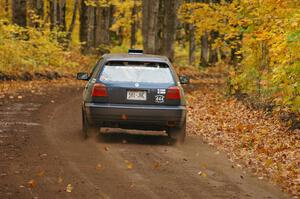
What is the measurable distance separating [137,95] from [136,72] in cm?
53

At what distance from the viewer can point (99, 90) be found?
12.7m

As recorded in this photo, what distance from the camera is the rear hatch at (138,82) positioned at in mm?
12656

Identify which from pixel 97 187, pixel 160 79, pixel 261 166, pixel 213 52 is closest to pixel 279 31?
pixel 160 79

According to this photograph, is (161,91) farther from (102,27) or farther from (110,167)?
(102,27)

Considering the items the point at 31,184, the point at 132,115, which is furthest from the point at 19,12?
the point at 31,184

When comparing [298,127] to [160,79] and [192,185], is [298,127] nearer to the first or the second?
[160,79]

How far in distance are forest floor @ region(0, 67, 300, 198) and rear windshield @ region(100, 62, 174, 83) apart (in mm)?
1261

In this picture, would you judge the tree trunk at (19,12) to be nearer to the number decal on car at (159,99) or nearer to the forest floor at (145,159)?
the forest floor at (145,159)

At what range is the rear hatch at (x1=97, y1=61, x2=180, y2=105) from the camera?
12.7 m

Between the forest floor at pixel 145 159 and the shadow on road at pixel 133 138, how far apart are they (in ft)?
0.07

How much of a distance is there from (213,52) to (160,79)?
121ft

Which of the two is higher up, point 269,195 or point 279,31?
point 279,31

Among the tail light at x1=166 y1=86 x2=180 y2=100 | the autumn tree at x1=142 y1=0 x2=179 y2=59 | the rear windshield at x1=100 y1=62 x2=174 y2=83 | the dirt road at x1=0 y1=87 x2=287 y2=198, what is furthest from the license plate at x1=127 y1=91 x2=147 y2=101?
the autumn tree at x1=142 y1=0 x2=179 y2=59

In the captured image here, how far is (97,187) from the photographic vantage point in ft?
28.2
